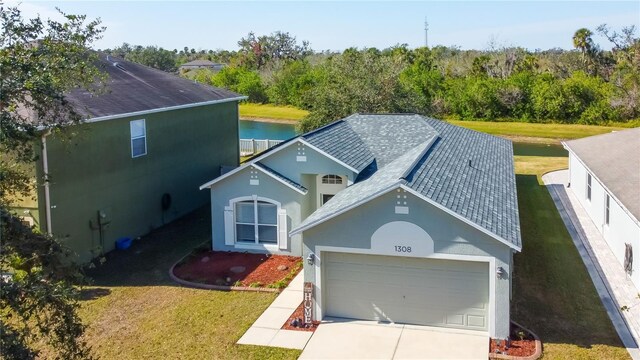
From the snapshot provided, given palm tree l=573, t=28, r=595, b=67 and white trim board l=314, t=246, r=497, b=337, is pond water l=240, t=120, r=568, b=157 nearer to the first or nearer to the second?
palm tree l=573, t=28, r=595, b=67

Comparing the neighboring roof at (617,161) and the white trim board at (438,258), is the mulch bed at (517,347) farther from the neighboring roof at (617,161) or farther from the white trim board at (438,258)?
the neighboring roof at (617,161)

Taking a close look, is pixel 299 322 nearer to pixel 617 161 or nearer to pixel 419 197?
pixel 419 197

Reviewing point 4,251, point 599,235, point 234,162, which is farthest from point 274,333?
point 234,162

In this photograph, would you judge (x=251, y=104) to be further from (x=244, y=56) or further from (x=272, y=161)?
(x=272, y=161)

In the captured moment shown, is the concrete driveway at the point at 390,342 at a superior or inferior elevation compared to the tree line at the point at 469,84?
inferior

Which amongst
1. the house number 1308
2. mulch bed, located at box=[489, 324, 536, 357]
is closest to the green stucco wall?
the house number 1308

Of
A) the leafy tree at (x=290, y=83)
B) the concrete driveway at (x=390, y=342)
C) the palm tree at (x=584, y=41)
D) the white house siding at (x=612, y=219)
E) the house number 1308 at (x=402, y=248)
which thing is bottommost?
the concrete driveway at (x=390, y=342)

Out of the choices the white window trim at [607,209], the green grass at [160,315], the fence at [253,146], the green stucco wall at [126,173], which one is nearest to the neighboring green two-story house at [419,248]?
the green grass at [160,315]

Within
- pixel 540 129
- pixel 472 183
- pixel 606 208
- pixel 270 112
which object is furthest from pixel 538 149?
pixel 472 183
